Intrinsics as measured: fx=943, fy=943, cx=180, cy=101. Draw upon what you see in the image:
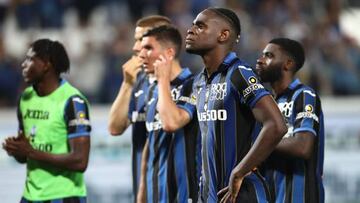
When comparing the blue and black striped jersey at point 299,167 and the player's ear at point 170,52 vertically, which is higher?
the player's ear at point 170,52

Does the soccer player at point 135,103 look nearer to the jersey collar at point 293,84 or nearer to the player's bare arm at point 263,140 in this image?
the jersey collar at point 293,84

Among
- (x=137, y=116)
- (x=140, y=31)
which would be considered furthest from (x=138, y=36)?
(x=137, y=116)

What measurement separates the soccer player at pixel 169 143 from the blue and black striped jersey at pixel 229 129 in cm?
104

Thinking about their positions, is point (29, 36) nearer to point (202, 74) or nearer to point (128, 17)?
point (128, 17)

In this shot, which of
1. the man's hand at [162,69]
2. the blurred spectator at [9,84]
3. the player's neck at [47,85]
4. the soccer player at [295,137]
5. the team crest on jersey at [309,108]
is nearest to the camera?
the soccer player at [295,137]

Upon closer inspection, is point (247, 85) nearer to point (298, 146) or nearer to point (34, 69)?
point (298, 146)

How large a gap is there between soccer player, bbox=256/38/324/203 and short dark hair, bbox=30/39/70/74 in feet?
5.52

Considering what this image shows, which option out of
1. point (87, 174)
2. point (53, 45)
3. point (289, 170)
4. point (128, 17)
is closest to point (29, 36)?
point (128, 17)

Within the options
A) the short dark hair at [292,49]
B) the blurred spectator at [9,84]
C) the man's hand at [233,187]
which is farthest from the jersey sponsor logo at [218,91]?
the blurred spectator at [9,84]

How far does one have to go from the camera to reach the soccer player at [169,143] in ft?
24.6

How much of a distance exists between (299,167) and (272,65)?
2.68 feet

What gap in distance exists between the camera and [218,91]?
20.4 feet

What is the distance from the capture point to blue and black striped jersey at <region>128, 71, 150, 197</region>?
816 centimetres

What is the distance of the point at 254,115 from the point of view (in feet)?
19.6
